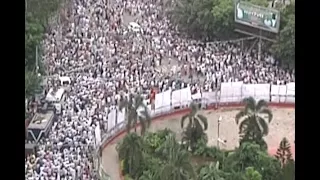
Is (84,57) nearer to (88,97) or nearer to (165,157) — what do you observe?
(88,97)

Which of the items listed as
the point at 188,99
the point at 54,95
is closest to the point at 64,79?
the point at 54,95

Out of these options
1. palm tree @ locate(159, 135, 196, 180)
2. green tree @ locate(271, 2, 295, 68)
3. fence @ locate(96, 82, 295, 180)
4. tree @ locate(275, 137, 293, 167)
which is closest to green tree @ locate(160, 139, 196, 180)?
palm tree @ locate(159, 135, 196, 180)

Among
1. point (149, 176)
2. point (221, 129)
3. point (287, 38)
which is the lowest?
point (149, 176)

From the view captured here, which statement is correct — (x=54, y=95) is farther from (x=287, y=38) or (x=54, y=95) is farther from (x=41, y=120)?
(x=287, y=38)

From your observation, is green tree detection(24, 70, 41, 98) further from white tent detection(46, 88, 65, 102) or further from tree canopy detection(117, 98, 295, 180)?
tree canopy detection(117, 98, 295, 180)

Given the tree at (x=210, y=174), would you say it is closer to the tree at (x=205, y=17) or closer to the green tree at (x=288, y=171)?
the green tree at (x=288, y=171)

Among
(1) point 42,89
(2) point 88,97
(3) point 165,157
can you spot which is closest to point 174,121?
(3) point 165,157
